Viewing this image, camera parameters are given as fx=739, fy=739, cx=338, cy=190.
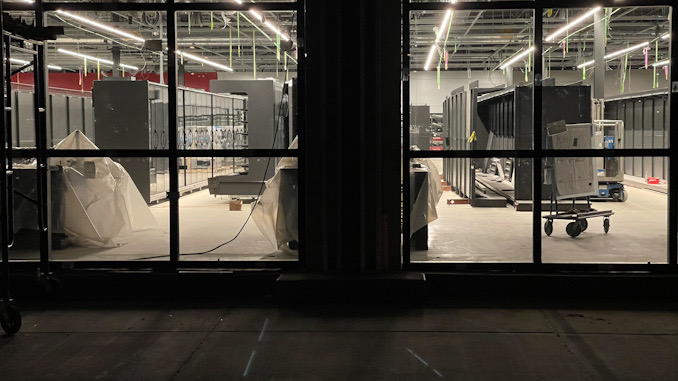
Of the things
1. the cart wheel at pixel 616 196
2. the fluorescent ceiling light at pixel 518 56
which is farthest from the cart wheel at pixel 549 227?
the fluorescent ceiling light at pixel 518 56

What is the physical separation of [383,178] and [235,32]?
534 inches

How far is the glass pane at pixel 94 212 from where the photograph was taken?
784 cm

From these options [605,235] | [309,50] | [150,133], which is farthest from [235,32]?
[309,50]

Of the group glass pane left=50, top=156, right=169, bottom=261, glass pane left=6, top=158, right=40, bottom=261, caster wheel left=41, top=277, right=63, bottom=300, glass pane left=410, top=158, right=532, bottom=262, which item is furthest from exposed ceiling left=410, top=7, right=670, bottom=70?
caster wheel left=41, top=277, right=63, bottom=300

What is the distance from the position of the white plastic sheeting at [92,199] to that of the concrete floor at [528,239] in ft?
11.4

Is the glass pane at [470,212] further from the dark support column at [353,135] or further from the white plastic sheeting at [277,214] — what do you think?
the white plastic sheeting at [277,214]

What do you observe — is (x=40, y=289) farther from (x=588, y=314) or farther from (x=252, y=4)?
(x=588, y=314)

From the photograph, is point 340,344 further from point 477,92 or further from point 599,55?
point 599,55

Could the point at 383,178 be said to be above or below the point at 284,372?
above

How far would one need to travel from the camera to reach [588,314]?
5.72 metres

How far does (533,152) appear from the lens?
6234mm

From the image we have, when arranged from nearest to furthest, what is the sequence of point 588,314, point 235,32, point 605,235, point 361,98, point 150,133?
point 588,314
point 361,98
point 605,235
point 150,133
point 235,32

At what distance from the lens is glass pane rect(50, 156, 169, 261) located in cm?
784

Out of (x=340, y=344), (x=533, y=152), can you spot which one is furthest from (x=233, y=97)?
(x=340, y=344)
